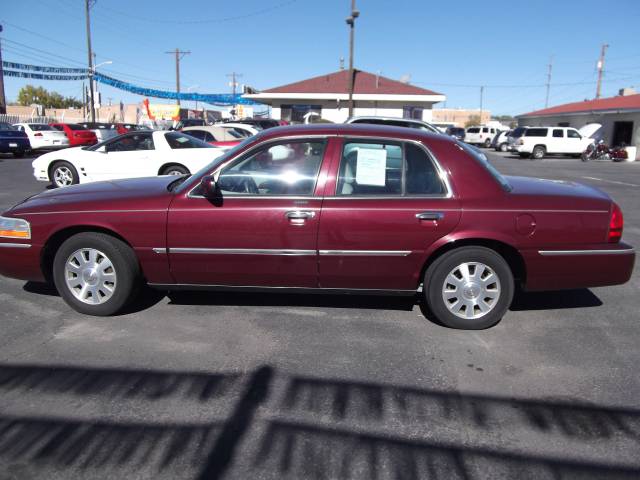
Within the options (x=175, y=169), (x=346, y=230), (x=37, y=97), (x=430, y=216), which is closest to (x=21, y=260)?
(x=346, y=230)

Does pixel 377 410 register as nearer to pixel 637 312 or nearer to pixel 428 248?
pixel 428 248

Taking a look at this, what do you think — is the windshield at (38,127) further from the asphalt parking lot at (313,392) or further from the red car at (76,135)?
the asphalt parking lot at (313,392)

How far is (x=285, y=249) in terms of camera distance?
4023 millimetres

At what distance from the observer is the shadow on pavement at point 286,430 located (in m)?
2.50

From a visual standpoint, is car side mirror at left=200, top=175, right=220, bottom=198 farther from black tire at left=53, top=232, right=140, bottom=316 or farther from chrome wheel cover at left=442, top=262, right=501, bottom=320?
chrome wheel cover at left=442, top=262, right=501, bottom=320

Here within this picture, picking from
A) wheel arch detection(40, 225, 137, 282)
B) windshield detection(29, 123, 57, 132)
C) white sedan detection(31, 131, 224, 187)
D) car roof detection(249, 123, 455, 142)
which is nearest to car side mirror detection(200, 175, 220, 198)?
car roof detection(249, 123, 455, 142)

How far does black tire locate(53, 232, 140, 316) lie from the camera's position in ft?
13.7

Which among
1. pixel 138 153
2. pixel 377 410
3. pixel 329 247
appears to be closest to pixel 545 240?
pixel 329 247

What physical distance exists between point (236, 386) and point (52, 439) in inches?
41.2

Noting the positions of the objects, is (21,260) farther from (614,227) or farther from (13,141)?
(13,141)

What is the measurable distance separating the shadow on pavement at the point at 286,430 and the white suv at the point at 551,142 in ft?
93.6

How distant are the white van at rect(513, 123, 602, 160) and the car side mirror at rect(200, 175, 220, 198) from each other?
2815cm

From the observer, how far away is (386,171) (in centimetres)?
411

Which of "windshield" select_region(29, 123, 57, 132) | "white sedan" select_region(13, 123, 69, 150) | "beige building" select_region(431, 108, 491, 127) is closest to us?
"white sedan" select_region(13, 123, 69, 150)
